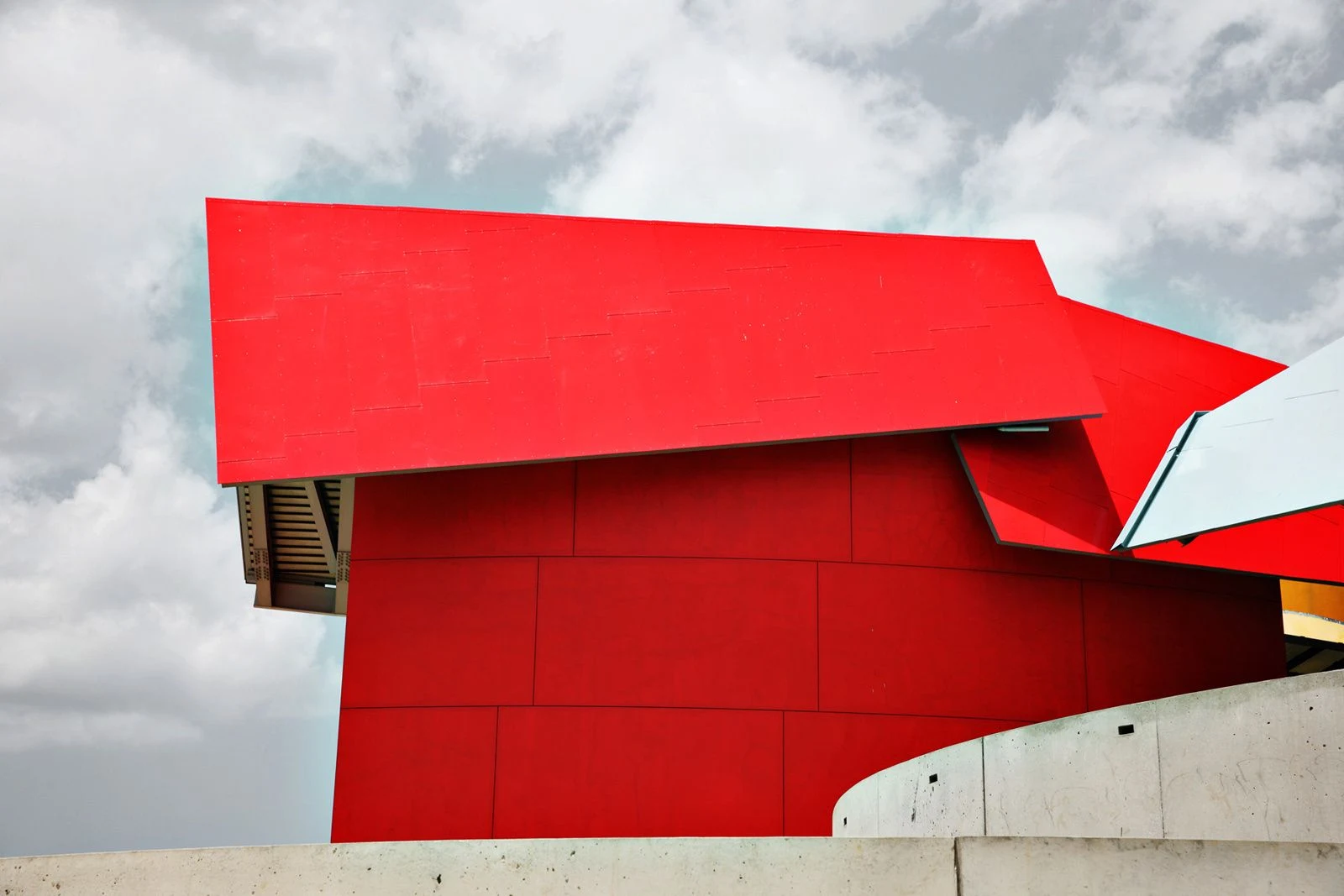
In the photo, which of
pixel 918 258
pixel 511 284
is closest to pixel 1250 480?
pixel 918 258

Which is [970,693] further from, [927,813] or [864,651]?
[927,813]

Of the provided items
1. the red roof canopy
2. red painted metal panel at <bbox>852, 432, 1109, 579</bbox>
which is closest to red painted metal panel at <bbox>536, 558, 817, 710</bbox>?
red painted metal panel at <bbox>852, 432, 1109, 579</bbox>

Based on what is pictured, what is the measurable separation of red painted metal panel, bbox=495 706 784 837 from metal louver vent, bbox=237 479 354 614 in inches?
151

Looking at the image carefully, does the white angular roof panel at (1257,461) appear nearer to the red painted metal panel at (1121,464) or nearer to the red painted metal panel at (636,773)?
the red painted metal panel at (1121,464)

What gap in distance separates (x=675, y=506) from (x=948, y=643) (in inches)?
130

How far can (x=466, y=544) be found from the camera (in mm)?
13742

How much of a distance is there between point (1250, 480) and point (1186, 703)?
309cm

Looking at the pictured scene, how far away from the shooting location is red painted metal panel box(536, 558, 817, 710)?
13383 millimetres

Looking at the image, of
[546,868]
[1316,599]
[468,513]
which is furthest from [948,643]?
[1316,599]

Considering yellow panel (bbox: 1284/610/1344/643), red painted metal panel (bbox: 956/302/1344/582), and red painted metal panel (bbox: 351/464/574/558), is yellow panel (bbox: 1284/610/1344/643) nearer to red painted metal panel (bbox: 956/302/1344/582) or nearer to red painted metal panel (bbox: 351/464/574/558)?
red painted metal panel (bbox: 956/302/1344/582)

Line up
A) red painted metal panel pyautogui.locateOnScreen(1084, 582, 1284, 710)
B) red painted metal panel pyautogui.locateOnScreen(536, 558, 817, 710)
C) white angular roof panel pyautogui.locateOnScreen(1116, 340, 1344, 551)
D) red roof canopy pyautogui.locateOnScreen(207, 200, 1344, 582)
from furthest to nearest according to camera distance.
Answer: red painted metal panel pyautogui.locateOnScreen(1084, 582, 1284, 710), red painted metal panel pyautogui.locateOnScreen(536, 558, 817, 710), red roof canopy pyautogui.locateOnScreen(207, 200, 1344, 582), white angular roof panel pyautogui.locateOnScreen(1116, 340, 1344, 551)

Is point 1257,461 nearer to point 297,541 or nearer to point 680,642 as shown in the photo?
point 680,642

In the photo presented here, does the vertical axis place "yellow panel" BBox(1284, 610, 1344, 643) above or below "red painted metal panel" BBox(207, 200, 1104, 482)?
below

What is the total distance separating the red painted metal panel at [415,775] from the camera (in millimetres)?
13055
